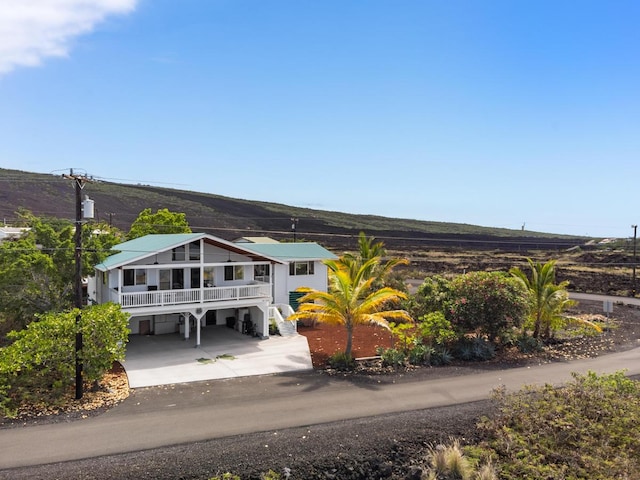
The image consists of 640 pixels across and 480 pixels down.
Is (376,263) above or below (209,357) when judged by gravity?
above

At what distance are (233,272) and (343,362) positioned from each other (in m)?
8.92

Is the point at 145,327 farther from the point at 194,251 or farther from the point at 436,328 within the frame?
the point at 436,328

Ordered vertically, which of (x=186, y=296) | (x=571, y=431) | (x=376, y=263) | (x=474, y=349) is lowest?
(x=571, y=431)

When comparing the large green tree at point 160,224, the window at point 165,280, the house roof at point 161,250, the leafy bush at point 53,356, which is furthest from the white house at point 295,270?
the leafy bush at point 53,356

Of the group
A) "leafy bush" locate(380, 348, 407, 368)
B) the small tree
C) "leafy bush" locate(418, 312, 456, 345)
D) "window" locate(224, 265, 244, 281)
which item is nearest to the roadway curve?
"leafy bush" locate(380, 348, 407, 368)

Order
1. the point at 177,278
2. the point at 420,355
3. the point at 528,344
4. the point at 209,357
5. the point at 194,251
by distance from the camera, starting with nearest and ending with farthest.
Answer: the point at 420,355
the point at 209,357
the point at 528,344
the point at 177,278
the point at 194,251

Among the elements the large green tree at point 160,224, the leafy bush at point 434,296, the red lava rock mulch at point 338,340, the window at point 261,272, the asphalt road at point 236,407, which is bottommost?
the red lava rock mulch at point 338,340

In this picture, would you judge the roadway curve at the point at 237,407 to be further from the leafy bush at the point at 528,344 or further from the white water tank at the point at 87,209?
the white water tank at the point at 87,209

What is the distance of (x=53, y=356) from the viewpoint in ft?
49.9

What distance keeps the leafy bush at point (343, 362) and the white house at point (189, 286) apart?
5775 mm

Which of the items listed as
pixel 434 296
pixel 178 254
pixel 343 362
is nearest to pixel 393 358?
pixel 343 362

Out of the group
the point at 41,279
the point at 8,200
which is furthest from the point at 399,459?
the point at 8,200

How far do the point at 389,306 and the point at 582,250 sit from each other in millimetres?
80589

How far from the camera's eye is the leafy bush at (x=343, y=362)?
19438 millimetres
